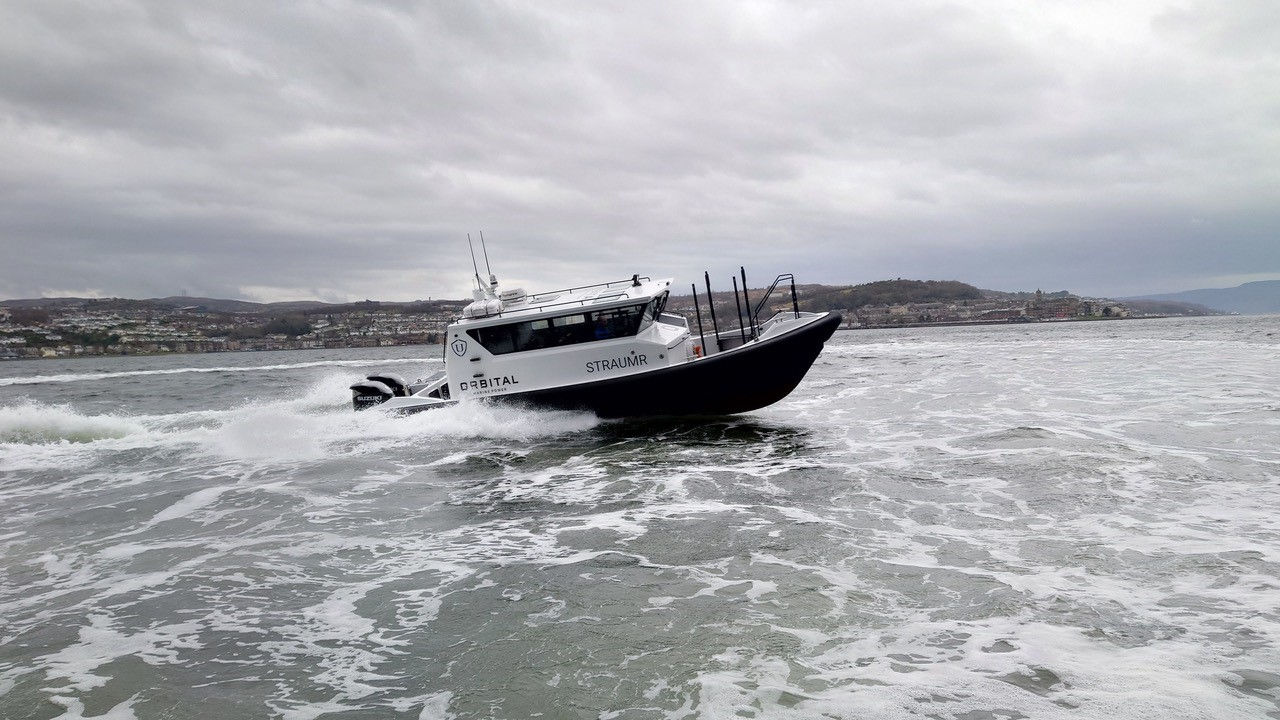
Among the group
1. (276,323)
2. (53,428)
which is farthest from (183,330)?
(53,428)

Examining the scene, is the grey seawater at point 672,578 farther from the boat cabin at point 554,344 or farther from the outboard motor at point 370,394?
the outboard motor at point 370,394

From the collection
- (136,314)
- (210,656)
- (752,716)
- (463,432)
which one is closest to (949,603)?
(752,716)

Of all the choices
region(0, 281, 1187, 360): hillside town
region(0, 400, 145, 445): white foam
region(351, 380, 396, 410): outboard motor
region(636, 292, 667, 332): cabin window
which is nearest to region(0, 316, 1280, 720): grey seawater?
region(636, 292, 667, 332): cabin window

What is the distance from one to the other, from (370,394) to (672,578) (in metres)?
12.7

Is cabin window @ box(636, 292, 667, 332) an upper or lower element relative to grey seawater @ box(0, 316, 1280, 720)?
upper

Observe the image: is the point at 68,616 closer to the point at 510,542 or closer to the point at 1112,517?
the point at 510,542

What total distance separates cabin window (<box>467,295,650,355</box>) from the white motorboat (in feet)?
0.07

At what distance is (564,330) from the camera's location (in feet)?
44.8

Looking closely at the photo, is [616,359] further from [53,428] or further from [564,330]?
[53,428]

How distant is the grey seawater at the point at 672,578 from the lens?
3676mm

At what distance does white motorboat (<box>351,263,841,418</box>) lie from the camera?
13180 mm

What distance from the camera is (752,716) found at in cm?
338

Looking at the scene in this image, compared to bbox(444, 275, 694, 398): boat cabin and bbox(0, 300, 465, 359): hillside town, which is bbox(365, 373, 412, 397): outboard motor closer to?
bbox(444, 275, 694, 398): boat cabin

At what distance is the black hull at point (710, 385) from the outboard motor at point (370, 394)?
3981mm
